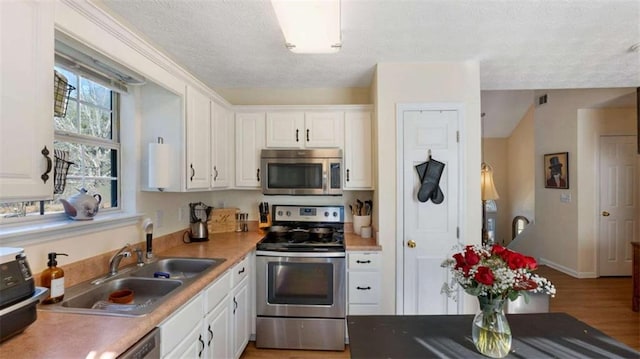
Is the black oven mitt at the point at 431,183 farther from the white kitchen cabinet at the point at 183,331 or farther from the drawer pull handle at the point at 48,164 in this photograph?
the drawer pull handle at the point at 48,164

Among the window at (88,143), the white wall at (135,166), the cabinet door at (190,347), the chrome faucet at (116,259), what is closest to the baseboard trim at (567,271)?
the white wall at (135,166)

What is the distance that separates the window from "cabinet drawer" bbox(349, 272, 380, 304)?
189 cm

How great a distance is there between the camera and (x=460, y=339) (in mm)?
1167

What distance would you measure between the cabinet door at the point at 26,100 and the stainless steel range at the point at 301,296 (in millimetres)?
1734

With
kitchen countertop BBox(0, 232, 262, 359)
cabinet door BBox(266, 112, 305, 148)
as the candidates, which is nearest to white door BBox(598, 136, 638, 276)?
cabinet door BBox(266, 112, 305, 148)

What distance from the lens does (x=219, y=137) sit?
273 cm

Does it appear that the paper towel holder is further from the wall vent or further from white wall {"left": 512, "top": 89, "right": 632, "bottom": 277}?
the wall vent

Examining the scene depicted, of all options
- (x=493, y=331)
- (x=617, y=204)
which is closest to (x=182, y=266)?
(x=493, y=331)

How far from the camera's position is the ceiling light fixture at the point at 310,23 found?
4.60 ft

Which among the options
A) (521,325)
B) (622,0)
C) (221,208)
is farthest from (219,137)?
(622,0)

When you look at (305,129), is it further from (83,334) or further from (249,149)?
(83,334)

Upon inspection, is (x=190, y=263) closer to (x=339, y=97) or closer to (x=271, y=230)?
(x=271, y=230)

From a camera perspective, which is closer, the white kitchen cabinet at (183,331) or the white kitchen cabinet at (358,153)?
the white kitchen cabinet at (183,331)

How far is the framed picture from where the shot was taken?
14.7 feet
